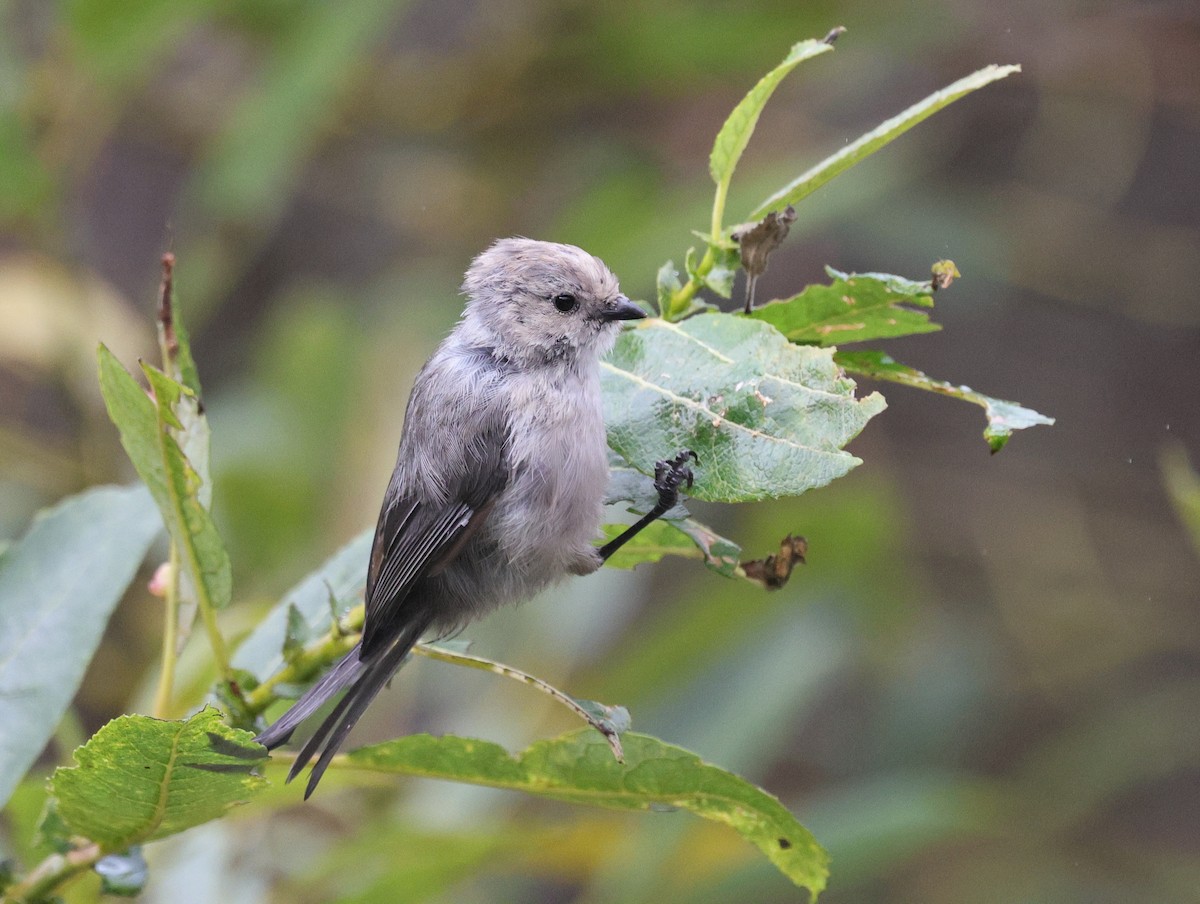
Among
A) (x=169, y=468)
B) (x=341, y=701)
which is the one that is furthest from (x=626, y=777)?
(x=169, y=468)

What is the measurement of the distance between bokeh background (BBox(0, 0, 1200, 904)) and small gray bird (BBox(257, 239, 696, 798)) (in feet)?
2.13

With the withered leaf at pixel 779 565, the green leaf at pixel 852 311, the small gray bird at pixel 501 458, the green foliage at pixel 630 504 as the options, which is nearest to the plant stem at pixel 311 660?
the green foliage at pixel 630 504

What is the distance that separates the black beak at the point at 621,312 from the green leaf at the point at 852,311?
1.68ft

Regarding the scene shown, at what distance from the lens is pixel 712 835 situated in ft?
11.6

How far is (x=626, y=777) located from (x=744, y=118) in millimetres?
848

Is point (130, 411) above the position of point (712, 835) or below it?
above

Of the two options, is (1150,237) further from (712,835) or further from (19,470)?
(19,470)

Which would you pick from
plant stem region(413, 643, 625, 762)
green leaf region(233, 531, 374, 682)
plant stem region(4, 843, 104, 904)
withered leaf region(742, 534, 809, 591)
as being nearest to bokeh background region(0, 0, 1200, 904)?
green leaf region(233, 531, 374, 682)

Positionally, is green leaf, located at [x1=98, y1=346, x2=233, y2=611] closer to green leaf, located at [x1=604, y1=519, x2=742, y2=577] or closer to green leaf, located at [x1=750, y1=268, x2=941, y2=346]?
green leaf, located at [x1=604, y1=519, x2=742, y2=577]

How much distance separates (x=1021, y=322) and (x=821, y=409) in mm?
4736

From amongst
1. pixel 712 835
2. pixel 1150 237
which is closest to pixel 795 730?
pixel 712 835

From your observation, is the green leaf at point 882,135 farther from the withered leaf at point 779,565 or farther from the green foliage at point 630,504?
the withered leaf at point 779,565

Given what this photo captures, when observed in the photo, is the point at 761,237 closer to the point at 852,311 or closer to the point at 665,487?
the point at 852,311

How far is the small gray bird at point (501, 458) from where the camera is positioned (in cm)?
202
